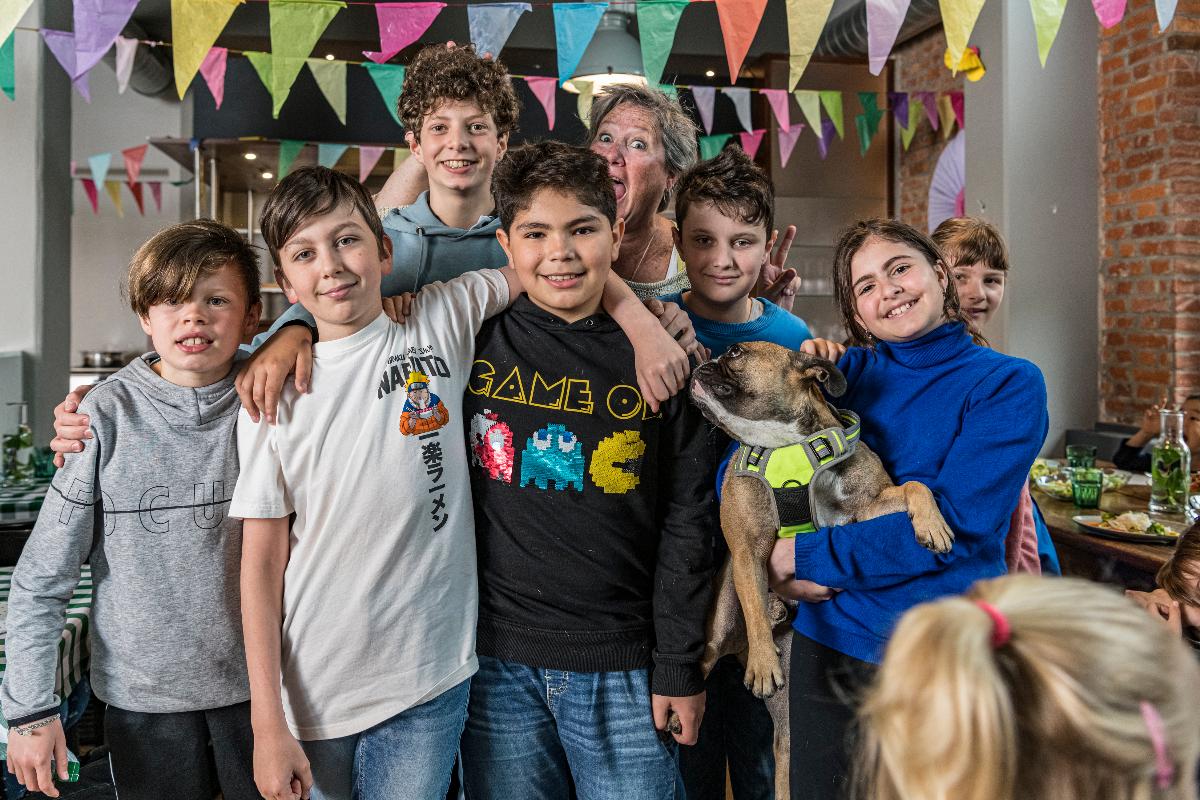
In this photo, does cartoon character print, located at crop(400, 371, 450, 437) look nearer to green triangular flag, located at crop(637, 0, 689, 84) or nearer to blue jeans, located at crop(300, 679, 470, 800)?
blue jeans, located at crop(300, 679, 470, 800)

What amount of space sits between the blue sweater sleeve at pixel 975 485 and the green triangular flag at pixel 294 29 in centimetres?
255

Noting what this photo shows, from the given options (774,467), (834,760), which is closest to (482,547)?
(774,467)

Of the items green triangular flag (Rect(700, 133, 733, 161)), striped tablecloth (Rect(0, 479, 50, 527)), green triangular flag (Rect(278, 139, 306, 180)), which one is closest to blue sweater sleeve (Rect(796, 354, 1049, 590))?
striped tablecloth (Rect(0, 479, 50, 527))

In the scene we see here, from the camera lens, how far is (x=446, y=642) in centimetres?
143

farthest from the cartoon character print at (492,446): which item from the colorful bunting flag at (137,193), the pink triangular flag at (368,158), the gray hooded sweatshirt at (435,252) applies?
the colorful bunting flag at (137,193)

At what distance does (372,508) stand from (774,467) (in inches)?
25.4

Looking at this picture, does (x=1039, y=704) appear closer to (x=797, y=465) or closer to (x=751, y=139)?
(x=797, y=465)

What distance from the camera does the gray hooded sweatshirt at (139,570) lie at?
4.49 ft

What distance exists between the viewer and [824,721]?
1446 millimetres

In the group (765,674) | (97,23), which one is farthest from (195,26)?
(765,674)

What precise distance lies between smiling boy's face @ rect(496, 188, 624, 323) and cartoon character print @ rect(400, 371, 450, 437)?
0.25 m

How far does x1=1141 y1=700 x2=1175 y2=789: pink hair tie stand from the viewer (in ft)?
2.29

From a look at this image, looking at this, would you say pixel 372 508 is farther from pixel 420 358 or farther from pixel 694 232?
pixel 694 232

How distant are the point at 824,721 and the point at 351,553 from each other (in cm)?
79
